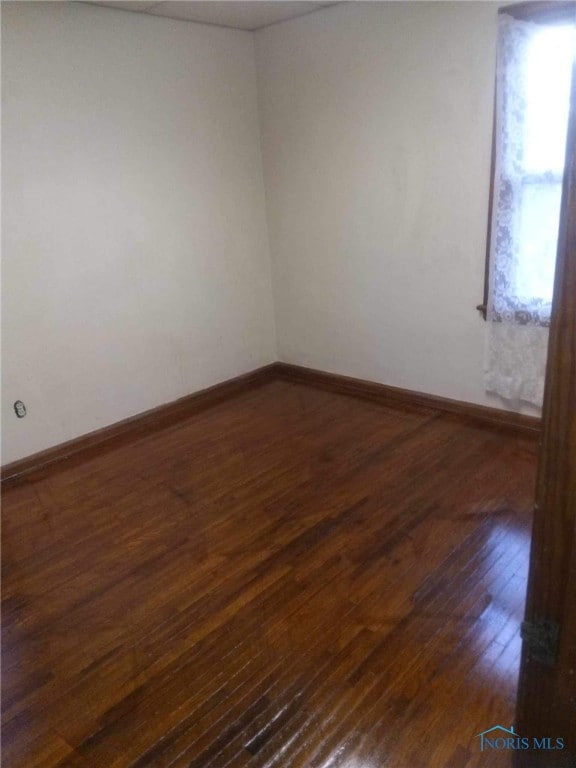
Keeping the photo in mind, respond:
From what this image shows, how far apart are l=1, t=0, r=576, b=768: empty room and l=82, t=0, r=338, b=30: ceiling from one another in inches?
1.3

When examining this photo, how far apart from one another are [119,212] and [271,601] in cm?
234

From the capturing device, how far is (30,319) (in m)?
2.99

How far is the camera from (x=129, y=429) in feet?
11.5

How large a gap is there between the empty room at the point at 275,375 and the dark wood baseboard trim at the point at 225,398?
0.02 metres

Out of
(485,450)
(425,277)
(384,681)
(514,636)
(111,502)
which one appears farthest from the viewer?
(425,277)

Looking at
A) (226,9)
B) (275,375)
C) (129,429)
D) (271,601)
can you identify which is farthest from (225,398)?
(226,9)

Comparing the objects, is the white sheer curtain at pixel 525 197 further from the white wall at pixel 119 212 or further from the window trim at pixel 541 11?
the white wall at pixel 119 212

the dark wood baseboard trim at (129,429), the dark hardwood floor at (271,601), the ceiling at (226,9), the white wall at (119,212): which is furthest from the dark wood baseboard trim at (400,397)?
the ceiling at (226,9)

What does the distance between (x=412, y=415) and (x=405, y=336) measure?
504mm

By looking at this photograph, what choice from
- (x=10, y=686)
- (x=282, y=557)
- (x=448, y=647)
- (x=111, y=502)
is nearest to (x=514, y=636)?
(x=448, y=647)

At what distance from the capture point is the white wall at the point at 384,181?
2934mm

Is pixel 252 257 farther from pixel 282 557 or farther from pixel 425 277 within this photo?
pixel 282 557

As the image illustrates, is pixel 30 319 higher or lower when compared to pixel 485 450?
higher

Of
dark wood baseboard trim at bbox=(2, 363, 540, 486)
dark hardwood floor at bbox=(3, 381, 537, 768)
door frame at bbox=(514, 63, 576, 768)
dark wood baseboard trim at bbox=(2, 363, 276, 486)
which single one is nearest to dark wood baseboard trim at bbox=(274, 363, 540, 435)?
dark wood baseboard trim at bbox=(2, 363, 540, 486)
